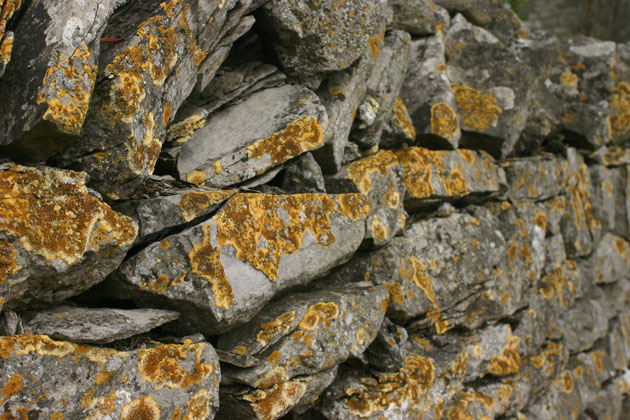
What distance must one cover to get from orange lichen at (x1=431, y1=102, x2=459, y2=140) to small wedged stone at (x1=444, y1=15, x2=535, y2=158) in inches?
9.0

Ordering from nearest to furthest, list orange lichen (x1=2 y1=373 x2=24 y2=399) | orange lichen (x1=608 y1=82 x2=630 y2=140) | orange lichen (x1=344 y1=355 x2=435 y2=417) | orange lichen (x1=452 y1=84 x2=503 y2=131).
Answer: orange lichen (x1=2 y1=373 x2=24 y2=399) < orange lichen (x1=344 y1=355 x2=435 y2=417) < orange lichen (x1=452 y1=84 x2=503 y2=131) < orange lichen (x1=608 y1=82 x2=630 y2=140)

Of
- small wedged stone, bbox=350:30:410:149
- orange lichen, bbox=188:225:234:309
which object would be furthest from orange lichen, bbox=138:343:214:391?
small wedged stone, bbox=350:30:410:149

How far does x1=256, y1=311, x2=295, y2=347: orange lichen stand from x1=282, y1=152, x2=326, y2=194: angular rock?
0.70 metres

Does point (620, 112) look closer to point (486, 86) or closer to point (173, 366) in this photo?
point (486, 86)

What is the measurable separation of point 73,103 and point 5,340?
82cm

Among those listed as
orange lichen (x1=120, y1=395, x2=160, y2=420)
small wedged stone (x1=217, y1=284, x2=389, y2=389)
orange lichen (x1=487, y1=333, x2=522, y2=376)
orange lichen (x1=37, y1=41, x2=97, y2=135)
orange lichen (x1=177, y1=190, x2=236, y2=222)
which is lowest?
orange lichen (x1=487, y1=333, x2=522, y2=376)

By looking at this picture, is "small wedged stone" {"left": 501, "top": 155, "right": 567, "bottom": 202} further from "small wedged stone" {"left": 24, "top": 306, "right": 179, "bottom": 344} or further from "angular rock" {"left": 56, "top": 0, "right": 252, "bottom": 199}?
"small wedged stone" {"left": 24, "top": 306, "right": 179, "bottom": 344}

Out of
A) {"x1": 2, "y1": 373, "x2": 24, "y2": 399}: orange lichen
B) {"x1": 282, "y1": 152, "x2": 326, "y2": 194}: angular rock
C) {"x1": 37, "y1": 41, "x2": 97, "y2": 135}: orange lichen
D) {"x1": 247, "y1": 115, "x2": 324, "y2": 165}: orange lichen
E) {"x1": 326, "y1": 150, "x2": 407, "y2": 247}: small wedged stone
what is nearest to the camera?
{"x1": 2, "y1": 373, "x2": 24, "y2": 399}: orange lichen

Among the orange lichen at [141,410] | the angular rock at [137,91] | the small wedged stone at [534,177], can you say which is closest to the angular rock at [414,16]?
the small wedged stone at [534,177]

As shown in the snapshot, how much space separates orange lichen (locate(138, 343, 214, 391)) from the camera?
2.26 metres

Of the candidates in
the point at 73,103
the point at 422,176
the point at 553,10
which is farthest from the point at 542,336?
the point at 553,10

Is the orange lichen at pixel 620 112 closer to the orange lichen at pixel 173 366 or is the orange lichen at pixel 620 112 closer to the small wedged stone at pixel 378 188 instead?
the small wedged stone at pixel 378 188

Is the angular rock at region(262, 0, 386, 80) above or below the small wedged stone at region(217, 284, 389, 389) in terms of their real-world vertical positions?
above

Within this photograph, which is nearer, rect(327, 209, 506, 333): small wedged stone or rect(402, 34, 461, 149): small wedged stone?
rect(327, 209, 506, 333): small wedged stone
